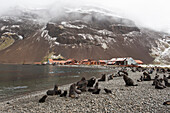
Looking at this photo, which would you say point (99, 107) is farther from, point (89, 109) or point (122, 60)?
point (122, 60)

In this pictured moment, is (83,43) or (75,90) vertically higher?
(83,43)

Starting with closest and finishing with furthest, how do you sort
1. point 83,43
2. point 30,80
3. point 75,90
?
point 75,90, point 30,80, point 83,43

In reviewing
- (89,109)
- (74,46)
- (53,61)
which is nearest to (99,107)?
(89,109)

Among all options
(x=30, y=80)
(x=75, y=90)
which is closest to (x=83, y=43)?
(x=30, y=80)

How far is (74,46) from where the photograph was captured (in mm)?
160000

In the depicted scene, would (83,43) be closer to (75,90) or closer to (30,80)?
(30,80)

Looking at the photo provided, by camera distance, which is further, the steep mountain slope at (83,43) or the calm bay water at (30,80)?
the steep mountain slope at (83,43)

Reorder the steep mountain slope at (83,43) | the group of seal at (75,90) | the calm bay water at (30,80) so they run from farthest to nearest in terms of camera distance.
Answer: the steep mountain slope at (83,43), the calm bay water at (30,80), the group of seal at (75,90)

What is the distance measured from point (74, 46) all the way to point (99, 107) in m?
153

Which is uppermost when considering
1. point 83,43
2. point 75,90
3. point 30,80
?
point 83,43

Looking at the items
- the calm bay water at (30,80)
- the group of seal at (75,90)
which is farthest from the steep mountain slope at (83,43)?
the group of seal at (75,90)

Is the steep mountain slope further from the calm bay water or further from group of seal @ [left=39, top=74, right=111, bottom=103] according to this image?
group of seal @ [left=39, top=74, right=111, bottom=103]

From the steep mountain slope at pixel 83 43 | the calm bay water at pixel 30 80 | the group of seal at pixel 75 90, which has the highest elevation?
the steep mountain slope at pixel 83 43

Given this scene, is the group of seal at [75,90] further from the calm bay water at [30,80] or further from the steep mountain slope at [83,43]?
the steep mountain slope at [83,43]
